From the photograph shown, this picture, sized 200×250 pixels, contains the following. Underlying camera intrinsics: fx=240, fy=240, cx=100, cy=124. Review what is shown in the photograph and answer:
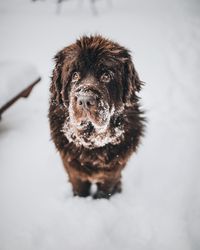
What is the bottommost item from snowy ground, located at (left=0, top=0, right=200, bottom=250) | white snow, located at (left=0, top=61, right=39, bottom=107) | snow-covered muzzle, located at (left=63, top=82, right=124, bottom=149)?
snowy ground, located at (left=0, top=0, right=200, bottom=250)

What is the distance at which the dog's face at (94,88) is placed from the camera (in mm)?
1865

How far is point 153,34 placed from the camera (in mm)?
6102

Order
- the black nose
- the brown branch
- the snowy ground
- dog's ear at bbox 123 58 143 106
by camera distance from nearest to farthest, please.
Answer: the black nose, dog's ear at bbox 123 58 143 106, the snowy ground, the brown branch

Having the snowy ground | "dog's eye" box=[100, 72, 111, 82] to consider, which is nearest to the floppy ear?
"dog's eye" box=[100, 72, 111, 82]

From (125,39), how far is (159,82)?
197 cm

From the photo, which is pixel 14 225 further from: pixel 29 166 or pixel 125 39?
pixel 125 39

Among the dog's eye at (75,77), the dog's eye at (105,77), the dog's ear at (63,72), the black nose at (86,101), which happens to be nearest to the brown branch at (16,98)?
the dog's ear at (63,72)

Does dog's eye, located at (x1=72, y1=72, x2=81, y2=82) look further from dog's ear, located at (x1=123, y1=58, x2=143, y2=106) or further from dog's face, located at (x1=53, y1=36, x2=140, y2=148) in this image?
dog's ear, located at (x1=123, y1=58, x2=143, y2=106)

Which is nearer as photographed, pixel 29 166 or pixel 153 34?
pixel 29 166

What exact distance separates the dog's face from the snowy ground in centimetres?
98

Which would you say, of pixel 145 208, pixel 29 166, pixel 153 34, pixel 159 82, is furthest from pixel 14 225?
pixel 153 34

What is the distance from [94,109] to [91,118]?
9 centimetres

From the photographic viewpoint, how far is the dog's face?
1.86 metres

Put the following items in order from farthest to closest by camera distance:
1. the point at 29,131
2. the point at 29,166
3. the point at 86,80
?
the point at 29,131
the point at 29,166
the point at 86,80
